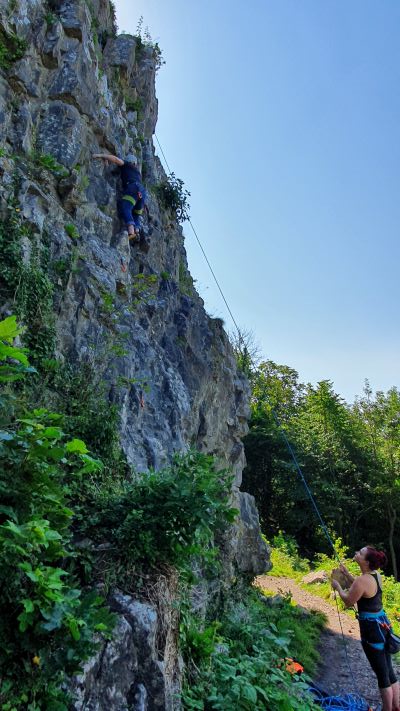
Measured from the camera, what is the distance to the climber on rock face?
908 cm

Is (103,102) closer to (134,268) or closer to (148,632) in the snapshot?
(134,268)

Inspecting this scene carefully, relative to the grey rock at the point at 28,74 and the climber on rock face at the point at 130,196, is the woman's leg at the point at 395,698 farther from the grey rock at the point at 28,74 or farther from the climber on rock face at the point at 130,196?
the grey rock at the point at 28,74

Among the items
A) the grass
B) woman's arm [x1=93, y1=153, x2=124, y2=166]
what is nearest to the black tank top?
the grass

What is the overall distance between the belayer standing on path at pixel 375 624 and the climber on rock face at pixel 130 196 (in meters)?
7.15

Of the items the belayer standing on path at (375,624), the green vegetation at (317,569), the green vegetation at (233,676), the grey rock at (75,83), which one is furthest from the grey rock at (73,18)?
the green vegetation at (317,569)

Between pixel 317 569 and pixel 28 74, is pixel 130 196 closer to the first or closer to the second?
pixel 28 74

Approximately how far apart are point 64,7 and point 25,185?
210 inches

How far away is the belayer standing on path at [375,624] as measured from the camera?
5.17m

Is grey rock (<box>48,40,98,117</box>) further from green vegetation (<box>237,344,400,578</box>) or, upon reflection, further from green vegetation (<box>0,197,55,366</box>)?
green vegetation (<box>237,344,400,578</box>)

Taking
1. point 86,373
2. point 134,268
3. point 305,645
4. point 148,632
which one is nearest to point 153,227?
point 134,268

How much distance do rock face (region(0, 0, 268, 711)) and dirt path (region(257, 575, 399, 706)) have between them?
2.51 m

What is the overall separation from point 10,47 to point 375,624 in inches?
381

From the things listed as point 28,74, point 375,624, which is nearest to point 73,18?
point 28,74

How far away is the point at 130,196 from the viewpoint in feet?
30.0
